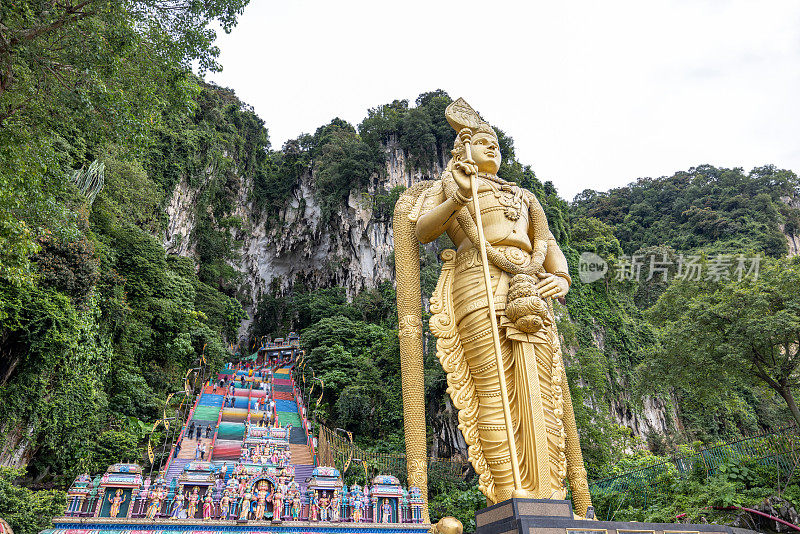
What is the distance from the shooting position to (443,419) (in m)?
12.7

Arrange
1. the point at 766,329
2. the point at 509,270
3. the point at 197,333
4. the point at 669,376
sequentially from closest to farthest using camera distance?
the point at 509,270 < the point at 766,329 < the point at 669,376 < the point at 197,333

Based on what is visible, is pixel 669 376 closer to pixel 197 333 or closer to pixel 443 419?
pixel 443 419

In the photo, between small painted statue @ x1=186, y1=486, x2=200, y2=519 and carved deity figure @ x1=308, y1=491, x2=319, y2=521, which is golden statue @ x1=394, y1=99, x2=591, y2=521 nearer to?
carved deity figure @ x1=308, y1=491, x2=319, y2=521

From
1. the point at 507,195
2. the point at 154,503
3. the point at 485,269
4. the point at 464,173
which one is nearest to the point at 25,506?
the point at 154,503

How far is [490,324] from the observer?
4.06 meters

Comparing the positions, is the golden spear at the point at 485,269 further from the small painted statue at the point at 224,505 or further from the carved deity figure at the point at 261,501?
the small painted statue at the point at 224,505

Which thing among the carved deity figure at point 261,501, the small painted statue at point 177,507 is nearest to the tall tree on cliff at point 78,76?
the small painted statue at point 177,507

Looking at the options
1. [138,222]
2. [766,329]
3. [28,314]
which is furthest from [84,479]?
[138,222]

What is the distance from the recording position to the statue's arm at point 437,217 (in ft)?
13.8

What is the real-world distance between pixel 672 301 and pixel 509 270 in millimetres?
7093

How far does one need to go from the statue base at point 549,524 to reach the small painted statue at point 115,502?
8.19ft

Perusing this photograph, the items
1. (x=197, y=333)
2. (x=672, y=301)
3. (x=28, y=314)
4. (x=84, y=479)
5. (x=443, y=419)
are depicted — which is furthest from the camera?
(x=197, y=333)

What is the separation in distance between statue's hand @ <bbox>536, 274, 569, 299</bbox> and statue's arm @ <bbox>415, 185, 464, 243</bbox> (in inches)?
35.6

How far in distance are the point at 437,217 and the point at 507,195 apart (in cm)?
74
